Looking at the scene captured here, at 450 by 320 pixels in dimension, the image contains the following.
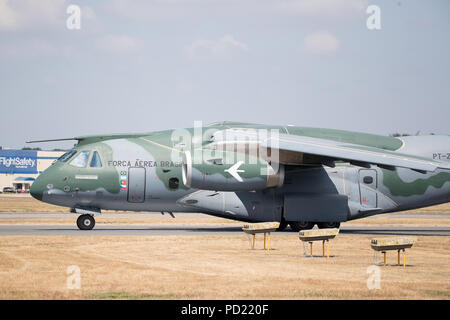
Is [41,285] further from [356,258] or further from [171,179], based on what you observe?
[171,179]

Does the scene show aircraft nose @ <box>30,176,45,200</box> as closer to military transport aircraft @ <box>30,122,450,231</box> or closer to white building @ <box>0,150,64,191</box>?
military transport aircraft @ <box>30,122,450,231</box>

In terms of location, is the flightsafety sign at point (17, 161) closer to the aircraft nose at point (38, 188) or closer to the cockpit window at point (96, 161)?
the aircraft nose at point (38, 188)

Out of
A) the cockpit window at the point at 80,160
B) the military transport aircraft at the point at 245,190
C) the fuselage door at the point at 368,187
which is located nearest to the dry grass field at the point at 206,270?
the military transport aircraft at the point at 245,190

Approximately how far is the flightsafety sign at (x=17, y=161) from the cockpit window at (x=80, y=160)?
3791 inches

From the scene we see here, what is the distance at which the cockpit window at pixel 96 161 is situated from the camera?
2619 cm

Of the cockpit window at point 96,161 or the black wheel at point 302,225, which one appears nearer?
the cockpit window at point 96,161

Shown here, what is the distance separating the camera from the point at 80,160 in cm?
2622

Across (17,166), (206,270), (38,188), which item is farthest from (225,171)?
(17,166)

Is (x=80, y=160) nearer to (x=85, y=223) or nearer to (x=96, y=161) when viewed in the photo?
(x=96, y=161)

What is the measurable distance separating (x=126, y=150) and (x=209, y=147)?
167 inches

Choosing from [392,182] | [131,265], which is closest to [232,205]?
[392,182]

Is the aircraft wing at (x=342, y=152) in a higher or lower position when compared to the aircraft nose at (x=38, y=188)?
higher

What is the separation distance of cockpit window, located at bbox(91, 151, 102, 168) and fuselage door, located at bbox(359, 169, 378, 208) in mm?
10303

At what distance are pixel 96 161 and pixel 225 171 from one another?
18.7ft
